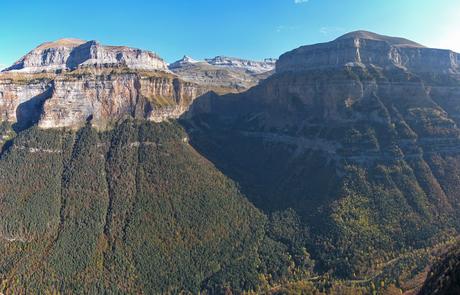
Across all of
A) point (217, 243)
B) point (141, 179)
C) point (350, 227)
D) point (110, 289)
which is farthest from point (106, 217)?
point (350, 227)

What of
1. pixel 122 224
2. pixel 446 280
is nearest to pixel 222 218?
pixel 122 224

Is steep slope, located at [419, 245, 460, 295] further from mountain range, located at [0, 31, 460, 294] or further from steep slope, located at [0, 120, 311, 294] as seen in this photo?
steep slope, located at [0, 120, 311, 294]

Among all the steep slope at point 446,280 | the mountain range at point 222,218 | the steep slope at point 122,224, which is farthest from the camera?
the steep slope at point 122,224

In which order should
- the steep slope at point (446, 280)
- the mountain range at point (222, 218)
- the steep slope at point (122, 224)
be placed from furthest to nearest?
the steep slope at point (122, 224) → the mountain range at point (222, 218) → the steep slope at point (446, 280)

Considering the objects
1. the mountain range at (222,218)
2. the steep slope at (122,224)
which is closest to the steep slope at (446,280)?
the mountain range at (222,218)

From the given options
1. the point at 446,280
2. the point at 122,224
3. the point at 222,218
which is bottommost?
the point at 122,224

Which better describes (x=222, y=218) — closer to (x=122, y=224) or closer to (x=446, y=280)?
(x=122, y=224)

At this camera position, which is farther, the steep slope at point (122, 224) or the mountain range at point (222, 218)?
the steep slope at point (122, 224)

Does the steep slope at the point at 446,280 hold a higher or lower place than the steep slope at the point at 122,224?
higher

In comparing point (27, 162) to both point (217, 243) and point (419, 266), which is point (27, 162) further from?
point (419, 266)

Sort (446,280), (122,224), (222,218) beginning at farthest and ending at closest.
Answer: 1. (222,218)
2. (122,224)
3. (446,280)

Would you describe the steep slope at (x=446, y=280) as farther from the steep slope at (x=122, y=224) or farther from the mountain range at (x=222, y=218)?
the steep slope at (x=122, y=224)
